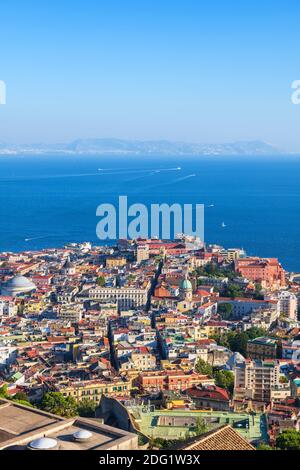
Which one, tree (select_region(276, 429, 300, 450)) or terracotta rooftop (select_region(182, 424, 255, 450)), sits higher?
terracotta rooftop (select_region(182, 424, 255, 450))

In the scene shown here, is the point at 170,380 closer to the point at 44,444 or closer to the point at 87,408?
the point at 87,408

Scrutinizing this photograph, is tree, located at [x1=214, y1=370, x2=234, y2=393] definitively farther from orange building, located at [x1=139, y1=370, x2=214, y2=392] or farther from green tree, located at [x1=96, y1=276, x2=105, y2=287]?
green tree, located at [x1=96, y1=276, x2=105, y2=287]

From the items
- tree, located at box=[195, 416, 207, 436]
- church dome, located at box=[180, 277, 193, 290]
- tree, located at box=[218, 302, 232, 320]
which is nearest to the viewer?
tree, located at box=[195, 416, 207, 436]

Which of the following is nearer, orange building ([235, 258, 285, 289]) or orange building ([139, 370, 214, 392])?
orange building ([139, 370, 214, 392])

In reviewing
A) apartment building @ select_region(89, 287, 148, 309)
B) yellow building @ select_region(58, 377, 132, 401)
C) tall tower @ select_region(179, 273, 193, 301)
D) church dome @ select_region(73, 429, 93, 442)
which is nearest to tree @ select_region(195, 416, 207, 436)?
yellow building @ select_region(58, 377, 132, 401)

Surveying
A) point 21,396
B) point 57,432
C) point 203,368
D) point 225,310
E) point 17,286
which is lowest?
point 225,310

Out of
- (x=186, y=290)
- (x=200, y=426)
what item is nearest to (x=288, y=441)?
(x=200, y=426)
